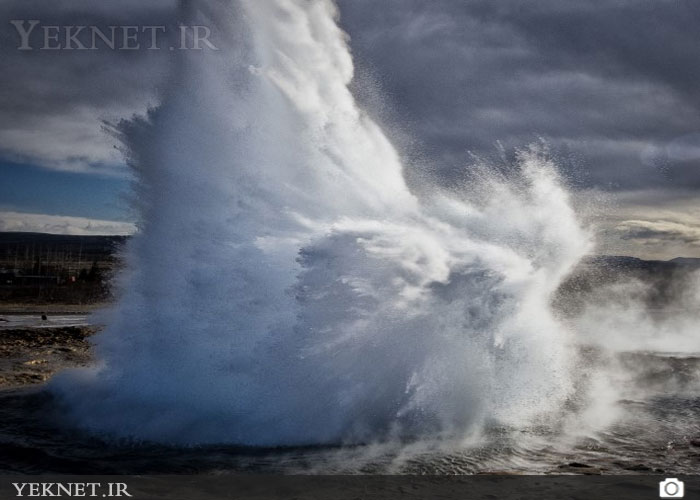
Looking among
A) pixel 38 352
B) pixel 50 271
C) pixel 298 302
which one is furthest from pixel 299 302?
pixel 50 271

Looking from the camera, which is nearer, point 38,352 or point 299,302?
point 299,302

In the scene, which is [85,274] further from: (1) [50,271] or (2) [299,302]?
(2) [299,302]

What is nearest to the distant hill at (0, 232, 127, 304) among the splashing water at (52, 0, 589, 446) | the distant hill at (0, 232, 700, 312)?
the distant hill at (0, 232, 700, 312)

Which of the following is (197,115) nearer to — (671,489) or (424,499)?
(424,499)

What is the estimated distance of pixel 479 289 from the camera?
980 centimetres

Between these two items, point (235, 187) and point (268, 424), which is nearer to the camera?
point (268, 424)

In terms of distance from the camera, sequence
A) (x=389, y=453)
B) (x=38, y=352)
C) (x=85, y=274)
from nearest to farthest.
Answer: (x=389, y=453) → (x=38, y=352) → (x=85, y=274)

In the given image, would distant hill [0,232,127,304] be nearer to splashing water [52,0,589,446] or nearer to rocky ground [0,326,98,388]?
rocky ground [0,326,98,388]

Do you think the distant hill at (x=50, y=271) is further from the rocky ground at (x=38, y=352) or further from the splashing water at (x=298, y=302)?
the splashing water at (x=298, y=302)

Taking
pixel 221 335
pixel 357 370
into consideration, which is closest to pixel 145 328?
pixel 221 335

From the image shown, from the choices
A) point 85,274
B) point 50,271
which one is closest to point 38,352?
point 85,274

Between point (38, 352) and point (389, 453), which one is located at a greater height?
point (38, 352)

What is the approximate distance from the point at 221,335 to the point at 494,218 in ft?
17.3

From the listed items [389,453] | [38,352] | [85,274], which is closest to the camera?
[389,453]
